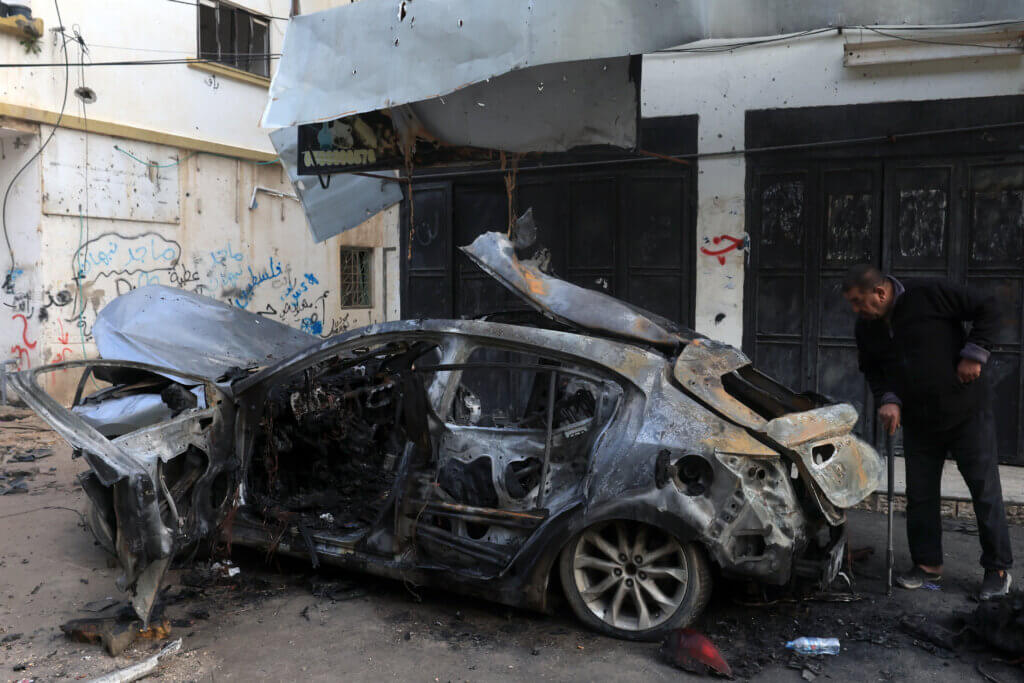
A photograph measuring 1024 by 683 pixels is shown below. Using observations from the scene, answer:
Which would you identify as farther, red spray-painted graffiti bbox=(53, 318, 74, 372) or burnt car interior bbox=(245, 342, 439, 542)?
red spray-painted graffiti bbox=(53, 318, 74, 372)

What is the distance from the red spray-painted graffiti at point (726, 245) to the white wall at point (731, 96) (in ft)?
0.07

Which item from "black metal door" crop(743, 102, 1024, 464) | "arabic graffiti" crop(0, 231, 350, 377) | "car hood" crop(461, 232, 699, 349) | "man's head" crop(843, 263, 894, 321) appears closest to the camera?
"car hood" crop(461, 232, 699, 349)

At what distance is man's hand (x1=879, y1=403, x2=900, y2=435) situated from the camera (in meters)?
4.43

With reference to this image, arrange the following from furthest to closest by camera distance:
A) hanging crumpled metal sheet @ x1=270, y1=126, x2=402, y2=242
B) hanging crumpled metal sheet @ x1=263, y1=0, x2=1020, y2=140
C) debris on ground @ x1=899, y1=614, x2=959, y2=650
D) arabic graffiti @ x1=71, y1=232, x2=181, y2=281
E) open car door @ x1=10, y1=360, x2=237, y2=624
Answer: arabic graffiti @ x1=71, y1=232, x2=181, y2=281 → hanging crumpled metal sheet @ x1=270, y1=126, x2=402, y2=242 → hanging crumpled metal sheet @ x1=263, y1=0, x2=1020, y2=140 → debris on ground @ x1=899, y1=614, x2=959, y2=650 → open car door @ x1=10, y1=360, x2=237, y2=624

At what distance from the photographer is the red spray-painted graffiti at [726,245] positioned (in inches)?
310

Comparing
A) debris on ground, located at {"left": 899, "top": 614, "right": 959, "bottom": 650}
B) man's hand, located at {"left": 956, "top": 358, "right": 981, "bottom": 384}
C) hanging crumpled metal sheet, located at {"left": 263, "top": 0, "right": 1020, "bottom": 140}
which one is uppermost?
hanging crumpled metal sheet, located at {"left": 263, "top": 0, "right": 1020, "bottom": 140}

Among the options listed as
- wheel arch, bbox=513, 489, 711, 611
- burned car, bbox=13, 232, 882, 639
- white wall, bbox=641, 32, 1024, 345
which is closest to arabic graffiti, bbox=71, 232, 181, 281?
burned car, bbox=13, 232, 882, 639

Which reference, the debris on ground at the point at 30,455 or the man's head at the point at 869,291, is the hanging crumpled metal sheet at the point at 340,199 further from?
the man's head at the point at 869,291

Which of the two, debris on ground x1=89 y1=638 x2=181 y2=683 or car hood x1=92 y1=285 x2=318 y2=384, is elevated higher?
car hood x1=92 y1=285 x2=318 y2=384

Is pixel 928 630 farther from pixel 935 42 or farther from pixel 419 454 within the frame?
pixel 935 42

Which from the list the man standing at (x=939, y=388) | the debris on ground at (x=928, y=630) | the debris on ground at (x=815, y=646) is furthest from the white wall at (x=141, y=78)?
the debris on ground at (x=928, y=630)

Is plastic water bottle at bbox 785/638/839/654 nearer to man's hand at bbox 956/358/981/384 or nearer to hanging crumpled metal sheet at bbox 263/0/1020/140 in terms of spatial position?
man's hand at bbox 956/358/981/384

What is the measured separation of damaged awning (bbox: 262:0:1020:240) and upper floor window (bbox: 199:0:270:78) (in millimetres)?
6498

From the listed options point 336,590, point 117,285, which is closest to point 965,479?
point 336,590
